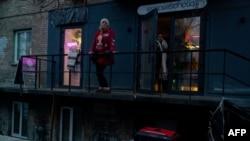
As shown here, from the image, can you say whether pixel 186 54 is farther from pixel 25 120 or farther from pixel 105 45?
pixel 25 120

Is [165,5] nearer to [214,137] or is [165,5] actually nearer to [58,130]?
[214,137]

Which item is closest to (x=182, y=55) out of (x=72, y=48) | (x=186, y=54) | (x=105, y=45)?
(x=186, y=54)

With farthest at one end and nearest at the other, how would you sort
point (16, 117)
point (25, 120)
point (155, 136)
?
1. point (16, 117)
2. point (25, 120)
3. point (155, 136)

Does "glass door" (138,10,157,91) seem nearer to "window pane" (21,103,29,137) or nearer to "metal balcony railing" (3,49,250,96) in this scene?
"metal balcony railing" (3,49,250,96)

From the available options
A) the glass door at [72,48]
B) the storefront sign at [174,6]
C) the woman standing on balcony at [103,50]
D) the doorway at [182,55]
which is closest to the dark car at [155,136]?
the doorway at [182,55]

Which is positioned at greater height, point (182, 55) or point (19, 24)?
point (19, 24)

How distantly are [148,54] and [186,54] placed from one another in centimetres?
94

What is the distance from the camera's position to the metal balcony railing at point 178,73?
817 cm

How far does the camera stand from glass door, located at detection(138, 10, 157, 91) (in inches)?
344

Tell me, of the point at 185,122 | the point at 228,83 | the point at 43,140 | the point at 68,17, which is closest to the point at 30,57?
the point at 68,17

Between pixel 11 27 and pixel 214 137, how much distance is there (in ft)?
31.6

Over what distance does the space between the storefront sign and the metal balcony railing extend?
3.61ft

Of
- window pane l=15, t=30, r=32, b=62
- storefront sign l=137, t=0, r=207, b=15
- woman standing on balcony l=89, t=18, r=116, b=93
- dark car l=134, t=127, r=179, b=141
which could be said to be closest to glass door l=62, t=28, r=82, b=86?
window pane l=15, t=30, r=32, b=62

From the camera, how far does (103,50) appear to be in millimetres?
9156
